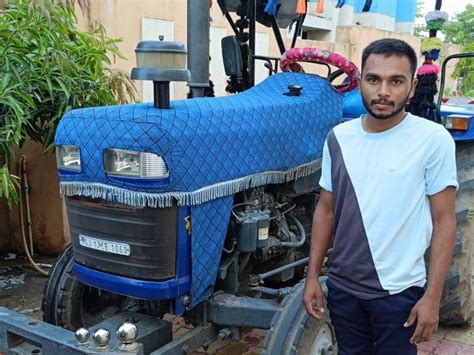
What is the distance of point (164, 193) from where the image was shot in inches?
95.7

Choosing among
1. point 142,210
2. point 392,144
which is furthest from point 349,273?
point 142,210

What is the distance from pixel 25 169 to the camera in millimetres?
5273

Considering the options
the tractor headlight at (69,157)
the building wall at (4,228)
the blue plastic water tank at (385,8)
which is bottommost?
the building wall at (4,228)

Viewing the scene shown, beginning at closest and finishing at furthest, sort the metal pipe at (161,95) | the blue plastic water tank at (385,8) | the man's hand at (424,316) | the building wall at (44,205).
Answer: the man's hand at (424,316), the metal pipe at (161,95), the building wall at (44,205), the blue plastic water tank at (385,8)

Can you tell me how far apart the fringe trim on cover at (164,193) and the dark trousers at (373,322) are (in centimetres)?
→ 68

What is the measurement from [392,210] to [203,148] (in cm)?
89

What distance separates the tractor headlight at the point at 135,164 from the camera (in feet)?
7.84

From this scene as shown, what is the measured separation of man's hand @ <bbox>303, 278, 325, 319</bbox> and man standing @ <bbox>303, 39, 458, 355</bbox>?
17 cm

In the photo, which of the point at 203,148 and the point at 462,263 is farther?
the point at 462,263

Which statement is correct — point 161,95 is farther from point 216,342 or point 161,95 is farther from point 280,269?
point 216,342

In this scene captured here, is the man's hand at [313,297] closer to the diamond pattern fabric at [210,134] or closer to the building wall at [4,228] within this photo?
the diamond pattern fabric at [210,134]

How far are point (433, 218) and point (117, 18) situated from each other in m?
5.17

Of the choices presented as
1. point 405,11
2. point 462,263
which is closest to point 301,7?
point 462,263

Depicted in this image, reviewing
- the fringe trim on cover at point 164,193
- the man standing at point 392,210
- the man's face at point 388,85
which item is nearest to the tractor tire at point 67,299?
the fringe trim on cover at point 164,193
